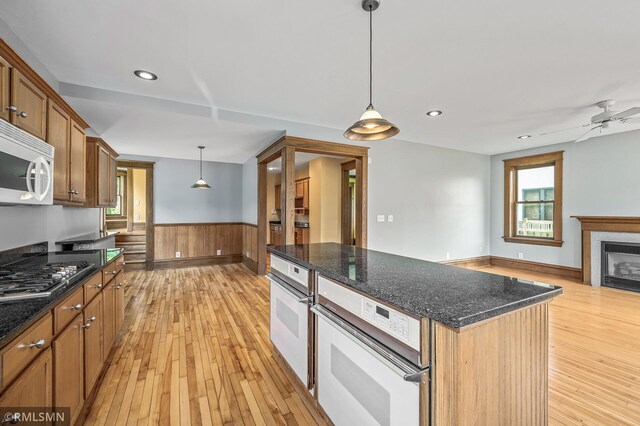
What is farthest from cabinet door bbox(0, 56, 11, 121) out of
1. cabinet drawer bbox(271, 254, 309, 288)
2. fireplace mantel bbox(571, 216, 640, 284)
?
fireplace mantel bbox(571, 216, 640, 284)

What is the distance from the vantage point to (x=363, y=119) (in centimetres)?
194

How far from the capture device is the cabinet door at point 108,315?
2133 millimetres

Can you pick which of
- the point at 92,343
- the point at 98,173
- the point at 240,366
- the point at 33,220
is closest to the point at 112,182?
the point at 98,173

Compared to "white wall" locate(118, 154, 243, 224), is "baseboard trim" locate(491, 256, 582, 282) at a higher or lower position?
lower

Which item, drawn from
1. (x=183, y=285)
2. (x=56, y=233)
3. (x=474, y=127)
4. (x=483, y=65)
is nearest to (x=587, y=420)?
(x=483, y=65)

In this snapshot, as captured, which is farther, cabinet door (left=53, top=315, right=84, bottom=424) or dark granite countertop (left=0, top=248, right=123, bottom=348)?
cabinet door (left=53, top=315, right=84, bottom=424)

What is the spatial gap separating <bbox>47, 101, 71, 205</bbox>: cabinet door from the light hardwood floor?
1.49 metres

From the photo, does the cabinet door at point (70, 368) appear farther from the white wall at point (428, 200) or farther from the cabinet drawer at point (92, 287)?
the white wall at point (428, 200)

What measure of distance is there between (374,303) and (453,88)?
9.12 ft

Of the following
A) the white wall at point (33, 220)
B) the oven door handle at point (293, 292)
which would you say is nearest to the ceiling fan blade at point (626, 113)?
the oven door handle at point (293, 292)

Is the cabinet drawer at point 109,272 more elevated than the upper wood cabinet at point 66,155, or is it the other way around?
the upper wood cabinet at point 66,155

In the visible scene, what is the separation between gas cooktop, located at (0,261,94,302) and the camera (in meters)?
1.29

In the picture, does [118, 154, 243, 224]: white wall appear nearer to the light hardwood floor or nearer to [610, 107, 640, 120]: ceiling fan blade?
the light hardwood floor

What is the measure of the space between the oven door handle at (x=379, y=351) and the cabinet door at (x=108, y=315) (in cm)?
174
